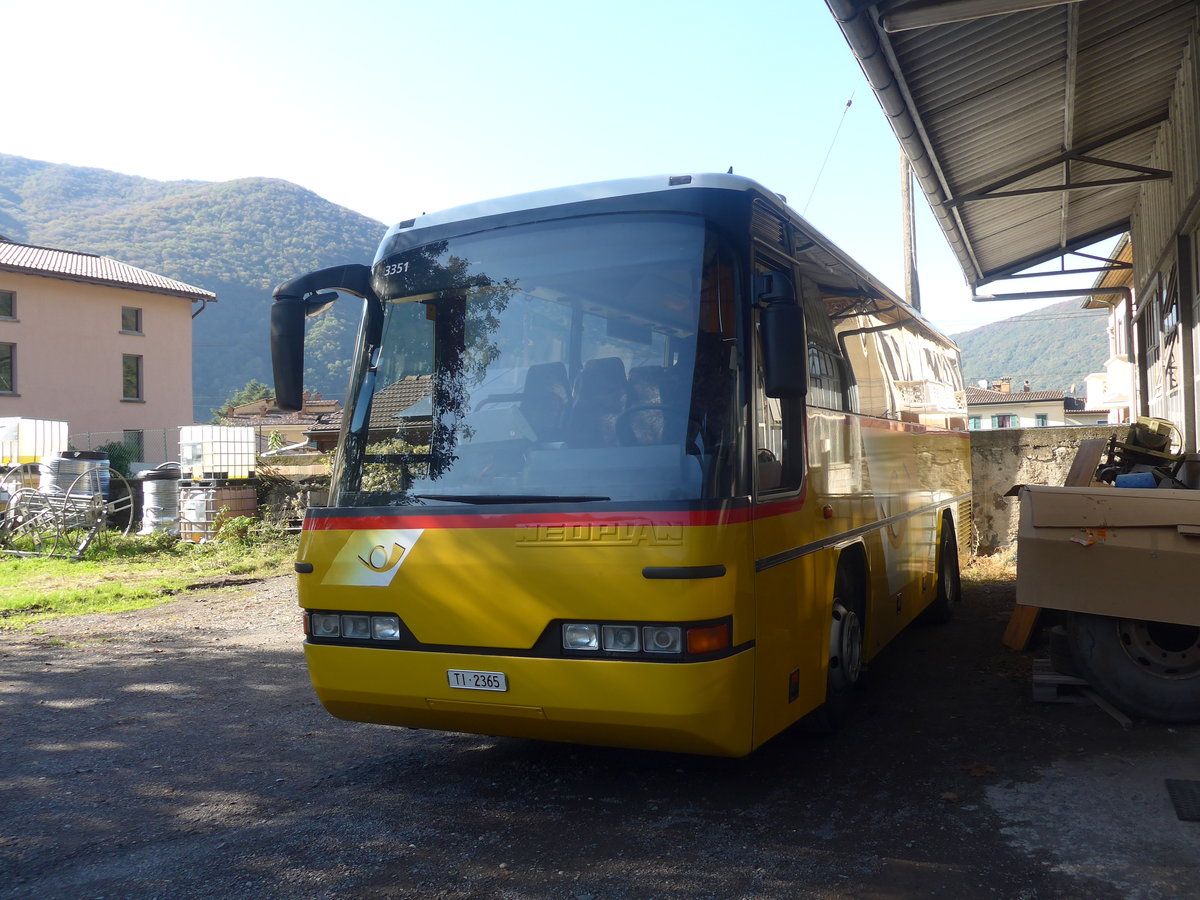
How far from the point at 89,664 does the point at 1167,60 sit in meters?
10.4

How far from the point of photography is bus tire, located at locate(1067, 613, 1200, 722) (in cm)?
553

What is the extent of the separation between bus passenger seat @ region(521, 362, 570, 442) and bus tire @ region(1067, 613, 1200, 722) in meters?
3.34

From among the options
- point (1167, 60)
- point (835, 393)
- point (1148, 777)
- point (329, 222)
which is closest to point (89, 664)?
point (835, 393)

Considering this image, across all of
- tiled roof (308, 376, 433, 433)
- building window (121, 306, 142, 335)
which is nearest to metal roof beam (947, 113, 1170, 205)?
tiled roof (308, 376, 433, 433)

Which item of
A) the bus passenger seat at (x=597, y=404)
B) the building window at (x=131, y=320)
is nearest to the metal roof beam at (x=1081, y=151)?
the bus passenger seat at (x=597, y=404)

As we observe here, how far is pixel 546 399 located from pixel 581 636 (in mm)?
1026

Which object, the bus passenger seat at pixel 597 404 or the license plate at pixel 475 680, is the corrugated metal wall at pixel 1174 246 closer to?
the bus passenger seat at pixel 597 404

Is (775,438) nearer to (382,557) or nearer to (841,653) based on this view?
(841,653)

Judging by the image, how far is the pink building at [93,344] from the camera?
4034cm

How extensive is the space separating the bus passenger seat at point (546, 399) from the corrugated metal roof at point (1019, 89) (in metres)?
3.16

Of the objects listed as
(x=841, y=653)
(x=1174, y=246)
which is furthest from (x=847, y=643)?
(x=1174, y=246)

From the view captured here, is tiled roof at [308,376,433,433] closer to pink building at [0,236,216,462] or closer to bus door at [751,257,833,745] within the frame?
bus door at [751,257,833,745]

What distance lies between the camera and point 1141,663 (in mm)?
5695

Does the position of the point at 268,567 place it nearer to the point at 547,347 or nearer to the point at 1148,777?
the point at 547,347
